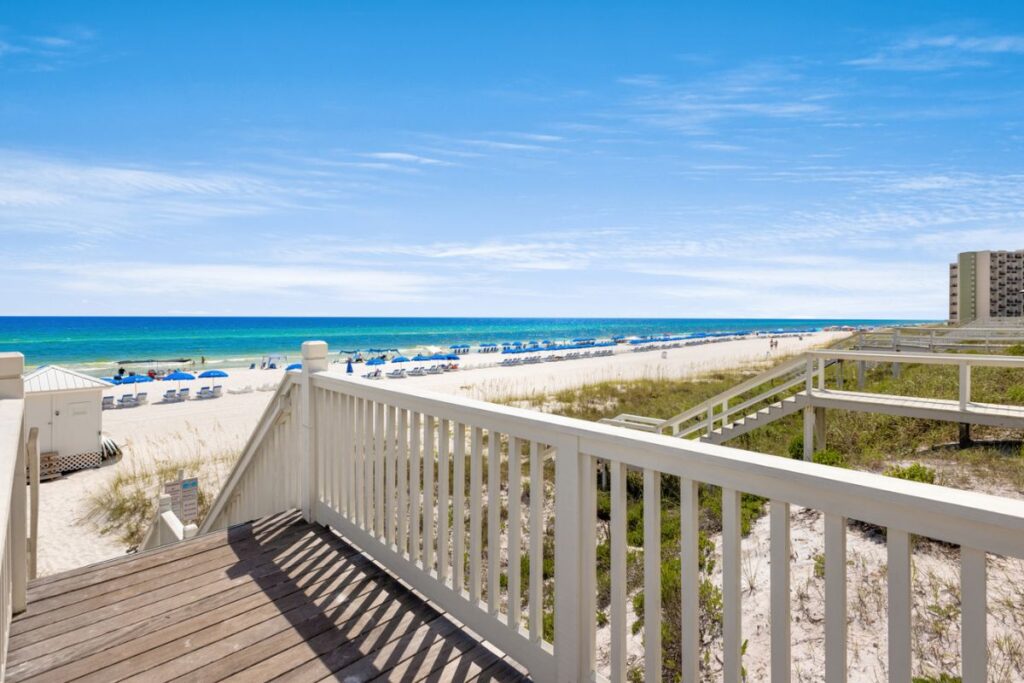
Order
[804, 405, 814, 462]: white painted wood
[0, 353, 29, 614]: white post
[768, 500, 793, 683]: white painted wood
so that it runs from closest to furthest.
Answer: [768, 500, 793, 683]: white painted wood
[0, 353, 29, 614]: white post
[804, 405, 814, 462]: white painted wood

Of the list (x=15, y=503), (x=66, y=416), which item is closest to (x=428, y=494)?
(x=15, y=503)

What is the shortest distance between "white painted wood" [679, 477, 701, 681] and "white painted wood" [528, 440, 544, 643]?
60 centimetres

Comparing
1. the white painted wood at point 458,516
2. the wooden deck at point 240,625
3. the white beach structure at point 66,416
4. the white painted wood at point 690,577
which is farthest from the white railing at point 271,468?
the white beach structure at point 66,416

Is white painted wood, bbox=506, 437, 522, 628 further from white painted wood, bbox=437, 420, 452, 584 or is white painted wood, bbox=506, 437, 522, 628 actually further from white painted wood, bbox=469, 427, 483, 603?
white painted wood, bbox=437, 420, 452, 584

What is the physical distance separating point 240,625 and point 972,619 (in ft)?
8.86

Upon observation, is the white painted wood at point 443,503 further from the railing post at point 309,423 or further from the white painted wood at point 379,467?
the railing post at point 309,423

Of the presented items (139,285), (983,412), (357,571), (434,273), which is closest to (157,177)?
(357,571)

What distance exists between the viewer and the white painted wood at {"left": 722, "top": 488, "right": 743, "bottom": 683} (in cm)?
141

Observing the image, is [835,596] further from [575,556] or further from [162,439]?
[162,439]

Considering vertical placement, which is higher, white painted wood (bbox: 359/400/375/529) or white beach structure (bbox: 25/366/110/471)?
white painted wood (bbox: 359/400/375/529)

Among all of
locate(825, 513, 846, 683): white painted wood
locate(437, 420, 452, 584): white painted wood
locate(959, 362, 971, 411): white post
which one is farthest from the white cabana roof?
locate(959, 362, 971, 411): white post

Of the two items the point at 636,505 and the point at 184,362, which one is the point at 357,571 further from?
the point at 184,362

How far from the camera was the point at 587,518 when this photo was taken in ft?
6.00

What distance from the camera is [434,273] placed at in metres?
91.6
